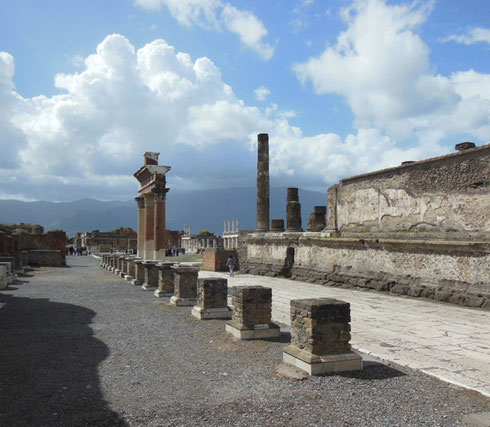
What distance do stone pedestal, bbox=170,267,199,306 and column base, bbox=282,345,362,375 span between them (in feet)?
17.2

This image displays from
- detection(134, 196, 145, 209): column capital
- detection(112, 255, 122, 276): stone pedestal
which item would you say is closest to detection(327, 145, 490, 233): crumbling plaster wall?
detection(134, 196, 145, 209): column capital

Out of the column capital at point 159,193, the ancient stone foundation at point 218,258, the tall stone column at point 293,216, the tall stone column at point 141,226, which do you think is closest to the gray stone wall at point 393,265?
the tall stone column at point 293,216

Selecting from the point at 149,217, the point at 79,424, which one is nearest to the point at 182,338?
the point at 79,424

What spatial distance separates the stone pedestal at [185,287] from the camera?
31.9 feet

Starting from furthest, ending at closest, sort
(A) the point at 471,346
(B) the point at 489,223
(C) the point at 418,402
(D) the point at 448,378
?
1. (B) the point at 489,223
2. (A) the point at 471,346
3. (D) the point at 448,378
4. (C) the point at 418,402

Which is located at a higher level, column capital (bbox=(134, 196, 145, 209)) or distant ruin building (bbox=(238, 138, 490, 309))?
column capital (bbox=(134, 196, 145, 209))

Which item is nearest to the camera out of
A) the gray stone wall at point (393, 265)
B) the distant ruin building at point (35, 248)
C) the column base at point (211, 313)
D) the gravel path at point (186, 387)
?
the gravel path at point (186, 387)

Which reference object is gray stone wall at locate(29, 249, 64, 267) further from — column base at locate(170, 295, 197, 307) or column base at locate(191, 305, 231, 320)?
column base at locate(191, 305, 231, 320)

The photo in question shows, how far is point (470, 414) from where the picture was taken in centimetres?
358

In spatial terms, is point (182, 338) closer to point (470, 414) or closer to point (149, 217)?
point (470, 414)

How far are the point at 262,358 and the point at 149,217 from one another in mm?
14136

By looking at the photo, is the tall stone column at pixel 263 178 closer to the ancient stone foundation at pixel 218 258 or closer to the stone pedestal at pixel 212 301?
the ancient stone foundation at pixel 218 258

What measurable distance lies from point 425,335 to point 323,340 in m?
2.60

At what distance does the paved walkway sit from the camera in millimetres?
4848
